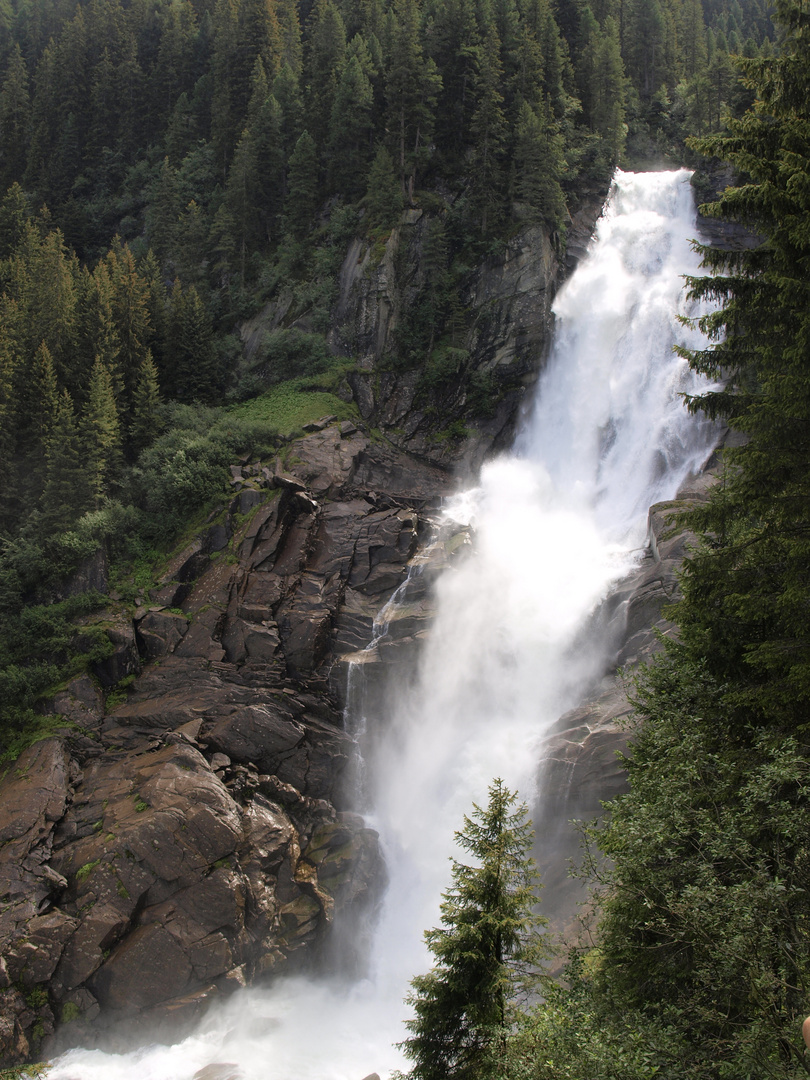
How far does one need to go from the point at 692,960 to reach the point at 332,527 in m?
25.3

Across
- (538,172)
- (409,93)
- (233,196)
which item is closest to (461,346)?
(538,172)

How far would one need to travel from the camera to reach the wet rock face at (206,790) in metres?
21.9

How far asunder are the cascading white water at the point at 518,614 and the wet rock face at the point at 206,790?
4.50ft

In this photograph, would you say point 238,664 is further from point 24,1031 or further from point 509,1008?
point 509,1008

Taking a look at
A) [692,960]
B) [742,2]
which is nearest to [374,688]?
[692,960]

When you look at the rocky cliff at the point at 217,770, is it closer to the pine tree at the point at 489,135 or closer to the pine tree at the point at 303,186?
the pine tree at the point at 489,135

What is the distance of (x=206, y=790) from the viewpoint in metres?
24.9

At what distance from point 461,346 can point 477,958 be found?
37528 millimetres

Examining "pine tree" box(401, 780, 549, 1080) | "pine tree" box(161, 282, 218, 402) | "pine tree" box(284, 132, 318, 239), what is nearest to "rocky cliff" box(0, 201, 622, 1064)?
"pine tree" box(161, 282, 218, 402)

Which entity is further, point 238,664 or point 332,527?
point 332,527

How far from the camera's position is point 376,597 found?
31.9 meters

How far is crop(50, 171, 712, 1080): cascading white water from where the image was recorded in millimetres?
22203

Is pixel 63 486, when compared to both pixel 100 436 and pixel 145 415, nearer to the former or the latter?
pixel 100 436

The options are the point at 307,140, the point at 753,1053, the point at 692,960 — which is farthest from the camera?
the point at 307,140
